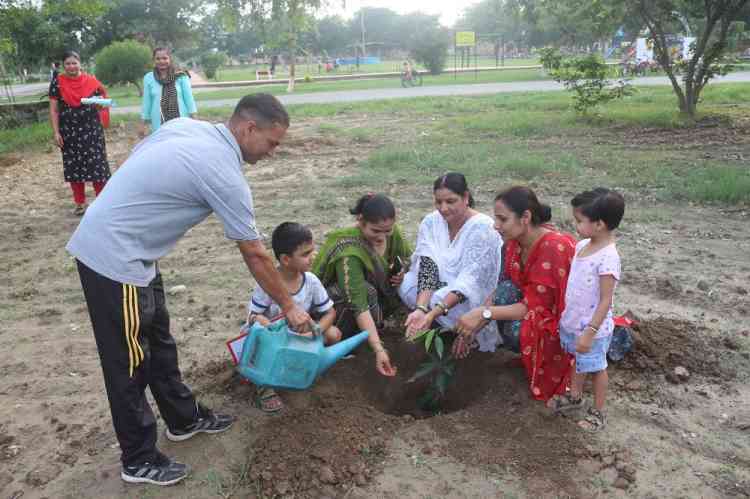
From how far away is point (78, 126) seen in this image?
632 cm

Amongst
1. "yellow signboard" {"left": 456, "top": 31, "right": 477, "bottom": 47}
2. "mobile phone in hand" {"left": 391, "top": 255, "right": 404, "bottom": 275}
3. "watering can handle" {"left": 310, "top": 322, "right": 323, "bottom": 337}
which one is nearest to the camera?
"watering can handle" {"left": 310, "top": 322, "right": 323, "bottom": 337}

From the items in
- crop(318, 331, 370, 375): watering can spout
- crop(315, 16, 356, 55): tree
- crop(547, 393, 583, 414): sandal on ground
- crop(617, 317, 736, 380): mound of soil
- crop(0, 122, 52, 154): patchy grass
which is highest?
crop(315, 16, 356, 55): tree

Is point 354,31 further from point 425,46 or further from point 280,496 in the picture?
point 280,496

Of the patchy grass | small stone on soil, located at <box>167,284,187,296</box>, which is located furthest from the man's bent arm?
the patchy grass

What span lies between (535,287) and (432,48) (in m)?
28.3

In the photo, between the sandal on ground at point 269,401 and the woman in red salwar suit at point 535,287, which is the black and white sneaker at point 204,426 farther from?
the woman in red salwar suit at point 535,287

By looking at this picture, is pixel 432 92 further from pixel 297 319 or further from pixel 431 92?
pixel 297 319

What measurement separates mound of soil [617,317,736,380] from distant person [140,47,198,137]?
4.74m

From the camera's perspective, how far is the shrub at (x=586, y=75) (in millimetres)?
10805

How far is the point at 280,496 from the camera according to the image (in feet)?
8.16

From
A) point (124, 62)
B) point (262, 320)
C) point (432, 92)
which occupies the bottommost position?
point (262, 320)

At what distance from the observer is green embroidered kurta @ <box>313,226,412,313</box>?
3328 mm

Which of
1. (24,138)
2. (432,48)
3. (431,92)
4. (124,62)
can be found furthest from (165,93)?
(432,48)

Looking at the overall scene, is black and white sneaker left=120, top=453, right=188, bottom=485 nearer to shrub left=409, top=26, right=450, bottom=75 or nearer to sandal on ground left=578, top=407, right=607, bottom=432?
sandal on ground left=578, top=407, right=607, bottom=432
